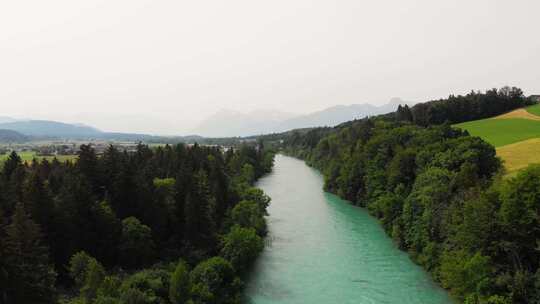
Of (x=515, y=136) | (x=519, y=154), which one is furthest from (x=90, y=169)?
(x=515, y=136)

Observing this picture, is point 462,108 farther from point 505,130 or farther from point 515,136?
point 515,136

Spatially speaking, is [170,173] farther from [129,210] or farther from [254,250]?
[254,250]

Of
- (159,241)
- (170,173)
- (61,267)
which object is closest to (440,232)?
(159,241)

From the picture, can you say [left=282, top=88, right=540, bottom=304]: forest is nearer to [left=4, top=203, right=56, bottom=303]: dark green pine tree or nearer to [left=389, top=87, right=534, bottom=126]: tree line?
[left=4, top=203, right=56, bottom=303]: dark green pine tree

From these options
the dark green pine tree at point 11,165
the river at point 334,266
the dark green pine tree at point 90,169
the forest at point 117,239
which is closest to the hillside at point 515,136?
the river at point 334,266

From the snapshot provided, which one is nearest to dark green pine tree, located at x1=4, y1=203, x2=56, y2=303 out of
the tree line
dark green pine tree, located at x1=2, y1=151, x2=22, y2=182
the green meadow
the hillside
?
dark green pine tree, located at x1=2, y1=151, x2=22, y2=182

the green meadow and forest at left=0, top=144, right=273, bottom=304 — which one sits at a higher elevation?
the green meadow

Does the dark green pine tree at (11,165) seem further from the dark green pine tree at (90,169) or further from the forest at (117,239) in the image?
the dark green pine tree at (90,169)
